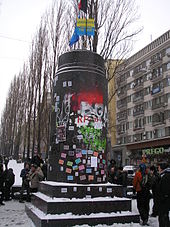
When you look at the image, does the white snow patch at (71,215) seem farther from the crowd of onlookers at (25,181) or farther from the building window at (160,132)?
the building window at (160,132)

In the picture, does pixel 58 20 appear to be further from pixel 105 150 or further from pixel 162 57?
pixel 162 57

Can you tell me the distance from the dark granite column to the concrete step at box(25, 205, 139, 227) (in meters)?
0.94

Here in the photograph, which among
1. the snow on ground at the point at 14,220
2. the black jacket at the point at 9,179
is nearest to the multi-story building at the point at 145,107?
the black jacket at the point at 9,179

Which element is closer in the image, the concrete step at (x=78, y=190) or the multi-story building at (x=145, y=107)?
the concrete step at (x=78, y=190)

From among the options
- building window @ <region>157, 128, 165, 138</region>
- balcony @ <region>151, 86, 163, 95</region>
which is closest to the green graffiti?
building window @ <region>157, 128, 165, 138</region>

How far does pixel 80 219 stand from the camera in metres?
6.09

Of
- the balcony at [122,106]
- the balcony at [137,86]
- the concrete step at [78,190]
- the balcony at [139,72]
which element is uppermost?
the balcony at [139,72]

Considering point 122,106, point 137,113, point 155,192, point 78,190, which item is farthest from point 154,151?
point 78,190

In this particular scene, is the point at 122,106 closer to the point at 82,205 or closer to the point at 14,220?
the point at 14,220

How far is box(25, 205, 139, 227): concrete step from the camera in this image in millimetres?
5816

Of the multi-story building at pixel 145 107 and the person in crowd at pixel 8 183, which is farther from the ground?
the multi-story building at pixel 145 107

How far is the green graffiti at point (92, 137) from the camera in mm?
7164

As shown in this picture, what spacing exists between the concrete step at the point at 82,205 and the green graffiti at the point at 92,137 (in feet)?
4.36

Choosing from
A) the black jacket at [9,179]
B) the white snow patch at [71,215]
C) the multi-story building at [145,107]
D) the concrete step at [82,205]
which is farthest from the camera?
the multi-story building at [145,107]
